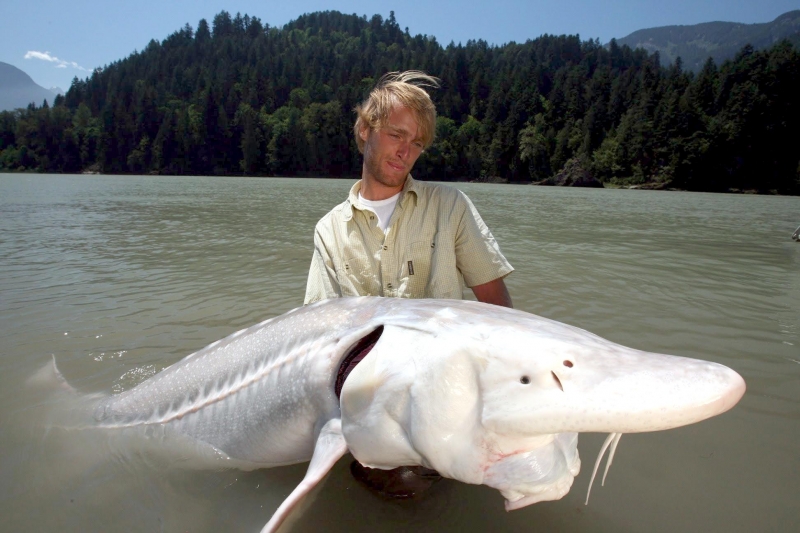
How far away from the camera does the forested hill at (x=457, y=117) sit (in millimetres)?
57938

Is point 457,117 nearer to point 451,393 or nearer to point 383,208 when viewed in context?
point 383,208

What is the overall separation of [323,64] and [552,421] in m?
116

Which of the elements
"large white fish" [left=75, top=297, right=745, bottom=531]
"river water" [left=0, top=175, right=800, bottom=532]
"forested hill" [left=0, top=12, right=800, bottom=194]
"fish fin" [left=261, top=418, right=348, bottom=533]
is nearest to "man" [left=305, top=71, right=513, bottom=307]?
"large white fish" [left=75, top=297, right=745, bottom=531]

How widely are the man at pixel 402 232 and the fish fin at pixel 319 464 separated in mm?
1160

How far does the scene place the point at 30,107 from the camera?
8775 centimetres

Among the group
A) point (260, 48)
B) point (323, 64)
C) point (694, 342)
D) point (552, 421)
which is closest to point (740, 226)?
point (694, 342)

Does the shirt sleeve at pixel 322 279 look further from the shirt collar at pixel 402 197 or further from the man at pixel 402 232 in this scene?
the shirt collar at pixel 402 197

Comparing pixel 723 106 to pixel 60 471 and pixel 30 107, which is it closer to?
pixel 60 471

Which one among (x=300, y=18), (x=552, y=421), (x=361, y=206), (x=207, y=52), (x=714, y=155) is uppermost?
(x=300, y=18)

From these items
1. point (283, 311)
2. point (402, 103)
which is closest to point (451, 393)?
point (402, 103)

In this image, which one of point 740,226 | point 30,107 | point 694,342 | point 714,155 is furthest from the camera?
point 30,107

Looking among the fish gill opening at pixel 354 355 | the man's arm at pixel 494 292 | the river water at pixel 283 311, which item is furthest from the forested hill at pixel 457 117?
the fish gill opening at pixel 354 355

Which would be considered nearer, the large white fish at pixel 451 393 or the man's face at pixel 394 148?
the large white fish at pixel 451 393

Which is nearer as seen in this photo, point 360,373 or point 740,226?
point 360,373
